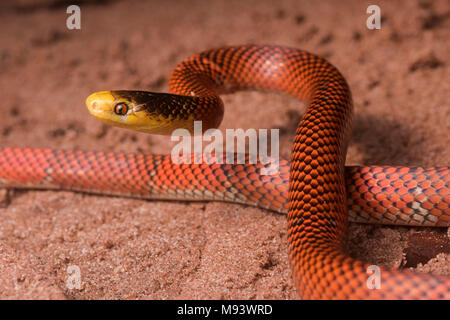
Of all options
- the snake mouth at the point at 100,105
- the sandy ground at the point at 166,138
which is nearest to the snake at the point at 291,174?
the snake mouth at the point at 100,105

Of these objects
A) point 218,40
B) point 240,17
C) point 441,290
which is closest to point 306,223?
point 441,290

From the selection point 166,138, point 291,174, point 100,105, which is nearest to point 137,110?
point 100,105

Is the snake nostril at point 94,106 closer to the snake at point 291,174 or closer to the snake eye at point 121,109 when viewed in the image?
the snake at point 291,174

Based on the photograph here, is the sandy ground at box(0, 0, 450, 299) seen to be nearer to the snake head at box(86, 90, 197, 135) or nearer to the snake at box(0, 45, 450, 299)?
the snake at box(0, 45, 450, 299)

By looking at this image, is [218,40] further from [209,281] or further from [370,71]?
[209,281]

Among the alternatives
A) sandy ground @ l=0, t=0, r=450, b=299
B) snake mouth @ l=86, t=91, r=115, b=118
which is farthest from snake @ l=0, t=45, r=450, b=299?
sandy ground @ l=0, t=0, r=450, b=299

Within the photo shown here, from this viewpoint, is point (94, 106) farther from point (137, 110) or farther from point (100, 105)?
point (137, 110)
